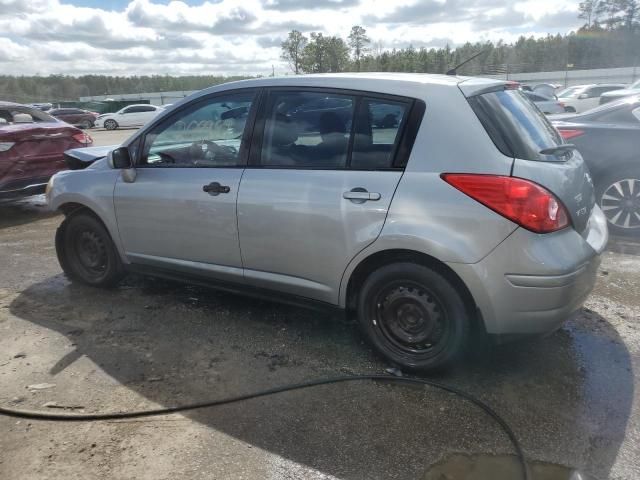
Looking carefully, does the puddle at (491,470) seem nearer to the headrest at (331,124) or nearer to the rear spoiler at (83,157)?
the headrest at (331,124)

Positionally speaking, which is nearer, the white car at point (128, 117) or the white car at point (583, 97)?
the white car at point (583, 97)

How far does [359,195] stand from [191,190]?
1.32 m

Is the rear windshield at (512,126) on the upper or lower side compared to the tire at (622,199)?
upper

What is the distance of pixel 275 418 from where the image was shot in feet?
9.30

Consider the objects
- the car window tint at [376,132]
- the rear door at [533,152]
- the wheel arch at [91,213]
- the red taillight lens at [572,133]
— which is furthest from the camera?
the red taillight lens at [572,133]

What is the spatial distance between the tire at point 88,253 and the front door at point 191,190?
373 mm

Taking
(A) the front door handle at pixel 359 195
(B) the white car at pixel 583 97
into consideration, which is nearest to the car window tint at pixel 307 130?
(A) the front door handle at pixel 359 195

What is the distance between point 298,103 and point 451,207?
126 cm

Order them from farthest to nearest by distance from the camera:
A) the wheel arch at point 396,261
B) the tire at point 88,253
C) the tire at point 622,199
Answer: the tire at point 622,199, the tire at point 88,253, the wheel arch at point 396,261

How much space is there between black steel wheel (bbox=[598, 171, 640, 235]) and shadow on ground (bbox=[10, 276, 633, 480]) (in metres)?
2.30

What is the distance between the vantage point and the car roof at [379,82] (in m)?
3.05

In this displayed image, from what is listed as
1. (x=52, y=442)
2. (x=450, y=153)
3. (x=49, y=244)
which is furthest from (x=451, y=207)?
(x=49, y=244)

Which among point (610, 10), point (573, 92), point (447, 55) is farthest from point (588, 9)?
point (573, 92)

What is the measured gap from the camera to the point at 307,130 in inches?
132
